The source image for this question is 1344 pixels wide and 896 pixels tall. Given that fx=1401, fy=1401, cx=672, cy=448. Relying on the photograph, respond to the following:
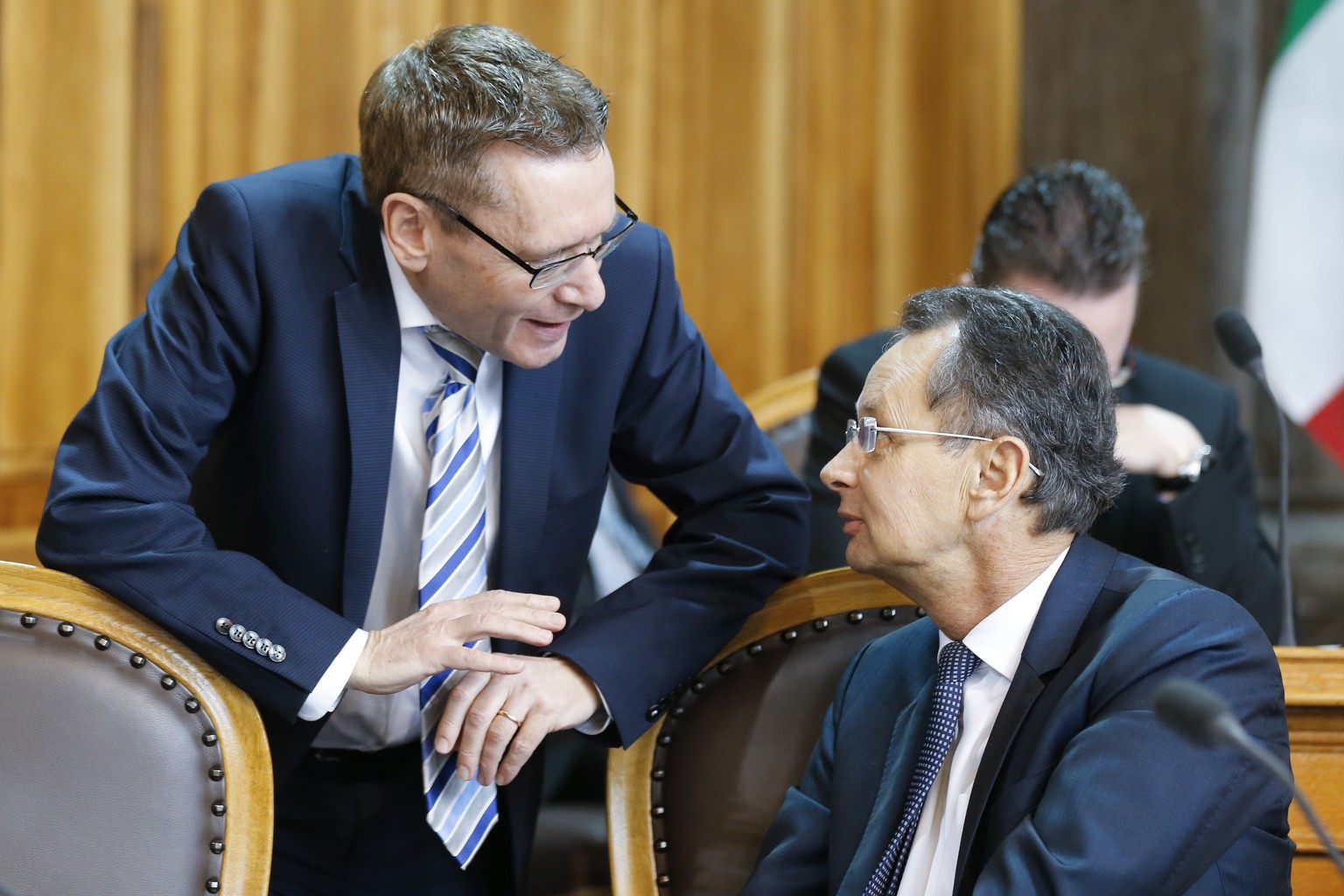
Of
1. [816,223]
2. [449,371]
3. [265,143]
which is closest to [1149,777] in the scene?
[449,371]

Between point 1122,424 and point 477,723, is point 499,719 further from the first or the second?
point 1122,424

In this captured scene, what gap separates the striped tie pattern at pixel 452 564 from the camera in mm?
Result: 1735

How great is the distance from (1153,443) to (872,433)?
891mm

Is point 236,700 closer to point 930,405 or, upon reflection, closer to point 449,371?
point 449,371

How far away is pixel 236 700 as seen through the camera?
1648 millimetres

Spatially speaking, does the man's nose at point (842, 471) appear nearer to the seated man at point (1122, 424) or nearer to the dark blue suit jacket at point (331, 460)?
the dark blue suit jacket at point (331, 460)

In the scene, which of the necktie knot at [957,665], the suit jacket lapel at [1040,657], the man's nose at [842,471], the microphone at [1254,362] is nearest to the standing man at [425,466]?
the man's nose at [842,471]

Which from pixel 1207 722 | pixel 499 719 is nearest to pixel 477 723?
pixel 499 719

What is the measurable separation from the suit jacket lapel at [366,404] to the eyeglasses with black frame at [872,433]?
582mm

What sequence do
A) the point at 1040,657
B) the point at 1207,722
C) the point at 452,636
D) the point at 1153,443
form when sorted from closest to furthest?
the point at 1207,722, the point at 1040,657, the point at 452,636, the point at 1153,443

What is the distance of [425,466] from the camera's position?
5.98 feet

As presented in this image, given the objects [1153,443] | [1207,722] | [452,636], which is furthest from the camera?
[1153,443]

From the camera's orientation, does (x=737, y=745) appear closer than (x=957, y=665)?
No

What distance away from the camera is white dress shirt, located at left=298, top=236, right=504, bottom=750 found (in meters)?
1.82
